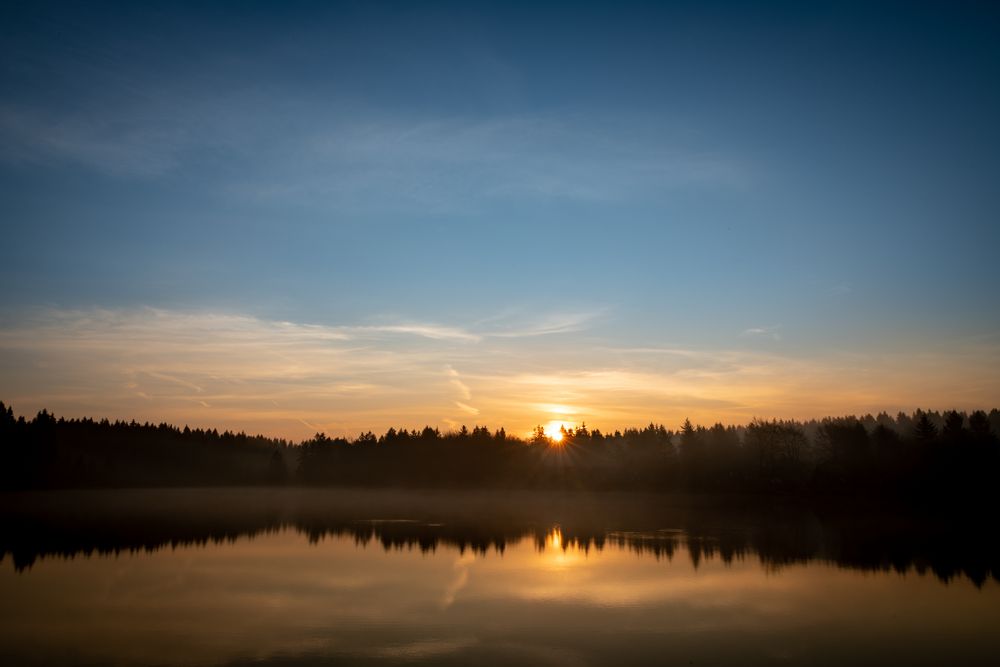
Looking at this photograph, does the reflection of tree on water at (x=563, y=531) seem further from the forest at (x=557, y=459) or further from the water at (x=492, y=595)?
the forest at (x=557, y=459)

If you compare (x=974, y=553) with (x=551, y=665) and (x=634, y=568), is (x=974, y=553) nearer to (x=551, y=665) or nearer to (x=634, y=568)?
(x=634, y=568)

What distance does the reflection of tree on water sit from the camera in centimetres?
4331

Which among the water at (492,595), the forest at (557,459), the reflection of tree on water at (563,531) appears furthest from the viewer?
the forest at (557,459)

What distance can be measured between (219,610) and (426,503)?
74102mm

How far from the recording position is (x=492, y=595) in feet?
99.9

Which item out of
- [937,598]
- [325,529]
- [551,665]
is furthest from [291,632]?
[325,529]

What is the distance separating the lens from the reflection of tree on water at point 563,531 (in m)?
43.3

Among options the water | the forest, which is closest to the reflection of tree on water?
the water

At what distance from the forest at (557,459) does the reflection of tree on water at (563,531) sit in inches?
508

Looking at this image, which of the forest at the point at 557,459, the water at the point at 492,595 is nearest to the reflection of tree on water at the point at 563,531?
the water at the point at 492,595

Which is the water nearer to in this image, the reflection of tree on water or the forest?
the reflection of tree on water

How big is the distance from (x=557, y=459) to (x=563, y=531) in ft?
277

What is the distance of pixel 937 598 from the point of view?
30531 mm

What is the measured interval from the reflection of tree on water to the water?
384 mm
